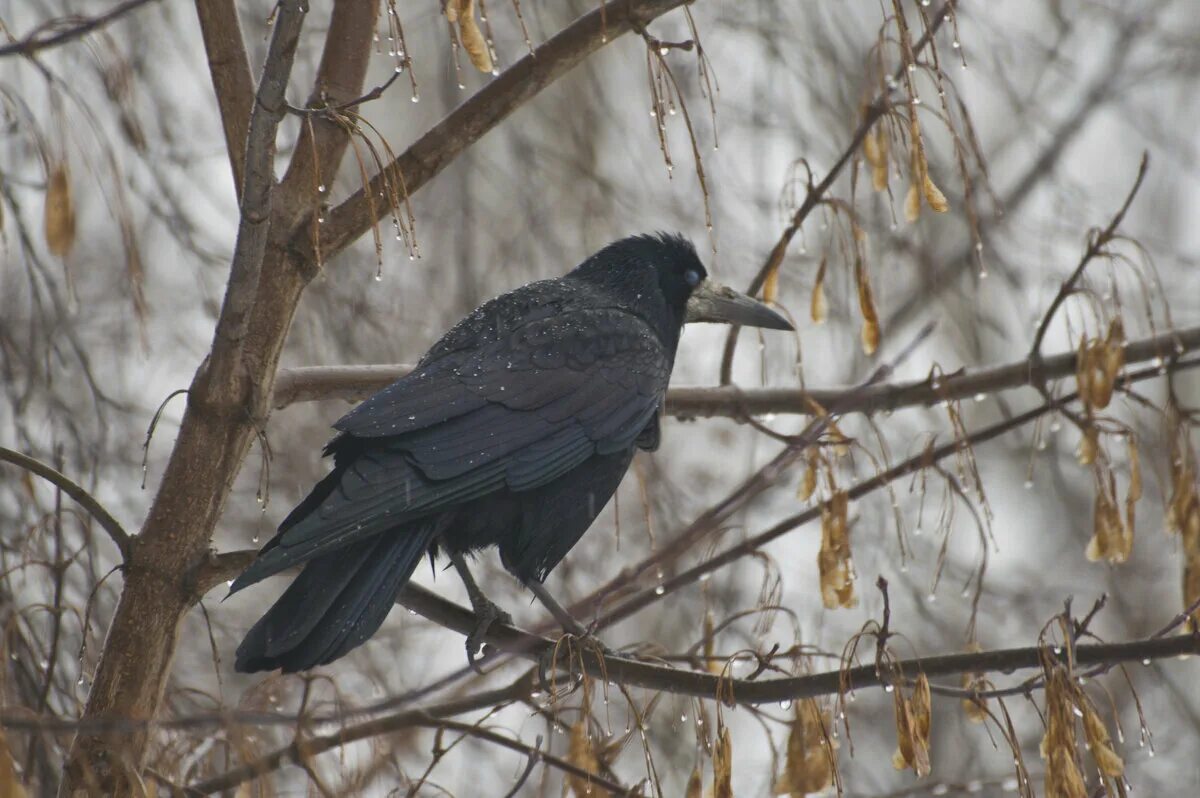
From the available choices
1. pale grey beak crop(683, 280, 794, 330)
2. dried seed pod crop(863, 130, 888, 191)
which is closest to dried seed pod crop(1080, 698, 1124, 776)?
dried seed pod crop(863, 130, 888, 191)

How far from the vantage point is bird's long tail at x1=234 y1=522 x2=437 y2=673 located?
3.28 meters

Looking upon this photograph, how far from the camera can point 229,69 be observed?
3646mm

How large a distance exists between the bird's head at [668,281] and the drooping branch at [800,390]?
683mm

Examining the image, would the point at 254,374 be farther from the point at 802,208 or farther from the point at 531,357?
the point at 802,208

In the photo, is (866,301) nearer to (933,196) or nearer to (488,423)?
(933,196)

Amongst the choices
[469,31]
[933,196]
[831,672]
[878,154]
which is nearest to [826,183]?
[878,154]

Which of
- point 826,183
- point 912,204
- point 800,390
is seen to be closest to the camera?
point 912,204

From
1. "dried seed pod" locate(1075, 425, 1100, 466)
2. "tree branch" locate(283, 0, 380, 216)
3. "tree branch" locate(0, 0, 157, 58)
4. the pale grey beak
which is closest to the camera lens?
"tree branch" locate(0, 0, 157, 58)

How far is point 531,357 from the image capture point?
4.52m

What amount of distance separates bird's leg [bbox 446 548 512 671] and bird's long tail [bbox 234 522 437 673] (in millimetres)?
300

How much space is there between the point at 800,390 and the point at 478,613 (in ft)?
4.29

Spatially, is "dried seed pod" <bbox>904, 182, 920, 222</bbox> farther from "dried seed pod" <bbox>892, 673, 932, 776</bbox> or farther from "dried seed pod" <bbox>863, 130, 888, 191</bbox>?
"dried seed pod" <bbox>892, 673, 932, 776</bbox>

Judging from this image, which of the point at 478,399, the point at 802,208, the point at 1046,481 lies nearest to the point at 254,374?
the point at 478,399

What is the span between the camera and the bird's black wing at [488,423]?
357 cm
